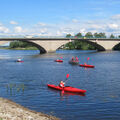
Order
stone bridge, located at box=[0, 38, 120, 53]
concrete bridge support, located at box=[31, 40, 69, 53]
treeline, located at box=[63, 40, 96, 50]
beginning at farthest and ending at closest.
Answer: treeline, located at box=[63, 40, 96, 50]
concrete bridge support, located at box=[31, 40, 69, 53]
stone bridge, located at box=[0, 38, 120, 53]

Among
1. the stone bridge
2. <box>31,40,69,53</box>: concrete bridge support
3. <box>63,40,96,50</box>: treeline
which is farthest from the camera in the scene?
<box>63,40,96,50</box>: treeline

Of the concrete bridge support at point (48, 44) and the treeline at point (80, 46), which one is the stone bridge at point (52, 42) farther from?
the treeline at point (80, 46)

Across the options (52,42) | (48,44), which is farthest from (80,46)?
(48,44)

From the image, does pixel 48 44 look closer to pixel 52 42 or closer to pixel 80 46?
pixel 52 42

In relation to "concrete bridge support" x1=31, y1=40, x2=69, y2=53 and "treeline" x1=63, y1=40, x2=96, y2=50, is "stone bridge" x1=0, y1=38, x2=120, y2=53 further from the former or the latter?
→ "treeline" x1=63, y1=40, x2=96, y2=50

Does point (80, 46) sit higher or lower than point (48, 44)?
lower

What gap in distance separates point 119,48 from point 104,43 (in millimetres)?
25510

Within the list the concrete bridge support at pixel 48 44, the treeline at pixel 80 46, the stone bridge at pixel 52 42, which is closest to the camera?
the stone bridge at pixel 52 42

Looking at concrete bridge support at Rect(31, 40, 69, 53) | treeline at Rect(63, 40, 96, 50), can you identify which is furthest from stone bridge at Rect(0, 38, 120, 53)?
treeline at Rect(63, 40, 96, 50)

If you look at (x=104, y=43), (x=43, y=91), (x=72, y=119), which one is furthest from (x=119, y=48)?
(x=72, y=119)

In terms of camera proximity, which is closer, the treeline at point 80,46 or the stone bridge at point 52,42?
the stone bridge at point 52,42

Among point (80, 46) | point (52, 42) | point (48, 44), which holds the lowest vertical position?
point (80, 46)

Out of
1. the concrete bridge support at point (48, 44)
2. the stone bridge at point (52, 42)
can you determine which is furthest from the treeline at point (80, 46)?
the concrete bridge support at point (48, 44)

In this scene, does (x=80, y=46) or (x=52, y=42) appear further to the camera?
(x=80, y=46)
